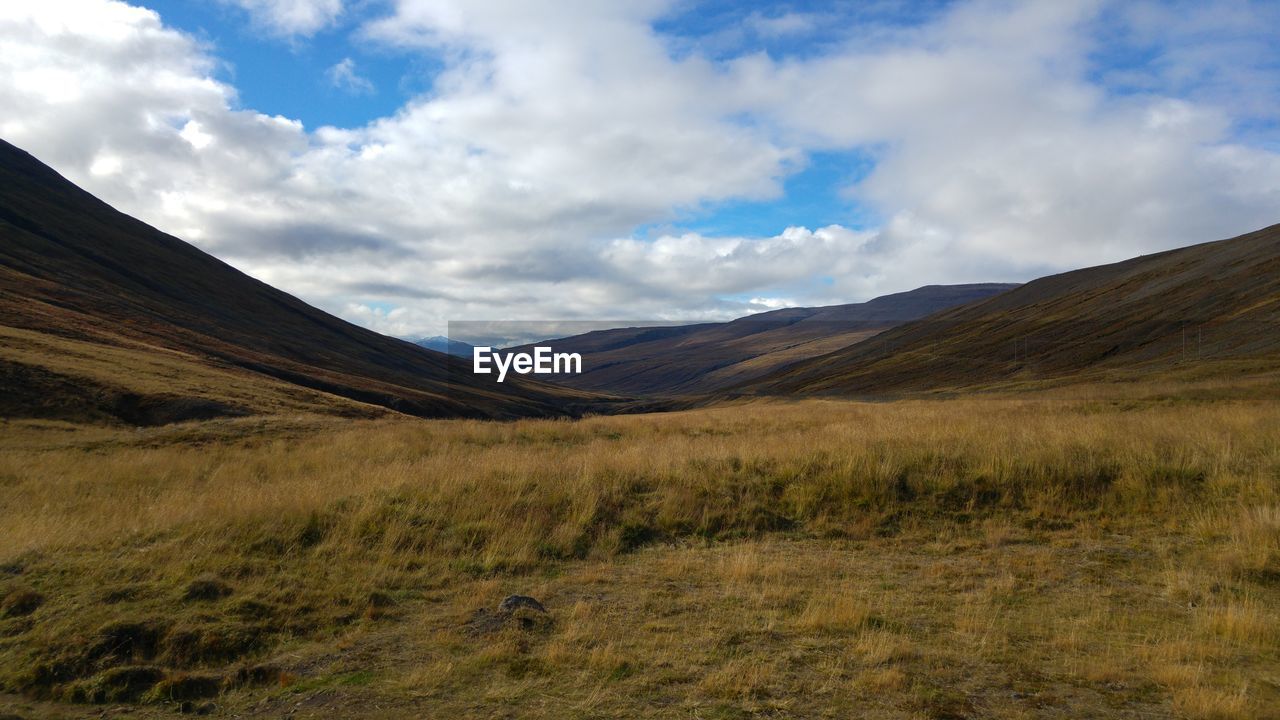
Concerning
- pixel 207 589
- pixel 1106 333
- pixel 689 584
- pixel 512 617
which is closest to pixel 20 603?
pixel 207 589

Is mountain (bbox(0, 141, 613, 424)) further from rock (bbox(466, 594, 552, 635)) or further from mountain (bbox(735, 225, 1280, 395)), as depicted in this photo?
mountain (bbox(735, 225, 1280, 395))

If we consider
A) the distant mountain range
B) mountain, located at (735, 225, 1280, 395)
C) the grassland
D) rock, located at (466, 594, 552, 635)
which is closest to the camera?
the grassland

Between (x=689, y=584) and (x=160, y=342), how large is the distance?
181ft

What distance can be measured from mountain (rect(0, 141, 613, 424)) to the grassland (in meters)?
19.0

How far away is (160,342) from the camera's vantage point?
4903 centimetres

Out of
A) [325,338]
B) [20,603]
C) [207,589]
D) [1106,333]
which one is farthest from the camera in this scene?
[325,338]

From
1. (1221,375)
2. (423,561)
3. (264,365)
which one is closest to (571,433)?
(423,561)

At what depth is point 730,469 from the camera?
10.6 m

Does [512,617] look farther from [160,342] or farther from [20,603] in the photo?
[160,342]

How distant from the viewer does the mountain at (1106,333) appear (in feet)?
142

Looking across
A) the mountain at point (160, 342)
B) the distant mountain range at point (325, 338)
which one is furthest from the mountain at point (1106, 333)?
the mountain at point (160, 342)

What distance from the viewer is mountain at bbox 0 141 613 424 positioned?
28469mm

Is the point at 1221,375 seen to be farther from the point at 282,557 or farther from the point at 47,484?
the point at 47,484

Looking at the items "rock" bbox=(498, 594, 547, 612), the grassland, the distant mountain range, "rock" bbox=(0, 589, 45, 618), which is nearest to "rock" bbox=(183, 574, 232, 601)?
the grassland
